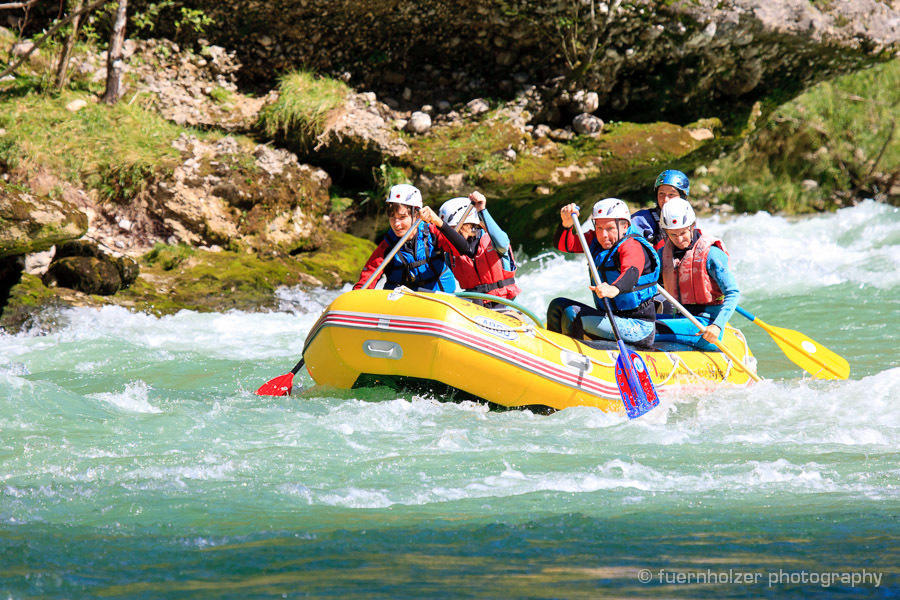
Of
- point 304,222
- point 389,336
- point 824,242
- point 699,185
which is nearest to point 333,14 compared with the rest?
point 304,222

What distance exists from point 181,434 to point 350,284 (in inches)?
235

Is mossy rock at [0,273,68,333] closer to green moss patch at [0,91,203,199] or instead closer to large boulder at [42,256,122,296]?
large boulder at [42,256,122,296]

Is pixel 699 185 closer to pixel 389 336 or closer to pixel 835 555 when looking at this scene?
pixel 389 336

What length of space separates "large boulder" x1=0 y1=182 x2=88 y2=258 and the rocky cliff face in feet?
19.1

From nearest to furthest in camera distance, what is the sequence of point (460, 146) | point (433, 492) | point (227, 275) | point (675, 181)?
point (433, 492), point (675, 181), point (227, 275), point (460, 146)

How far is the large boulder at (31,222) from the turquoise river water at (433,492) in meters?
1.53

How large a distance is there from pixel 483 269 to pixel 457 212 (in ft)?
1.38

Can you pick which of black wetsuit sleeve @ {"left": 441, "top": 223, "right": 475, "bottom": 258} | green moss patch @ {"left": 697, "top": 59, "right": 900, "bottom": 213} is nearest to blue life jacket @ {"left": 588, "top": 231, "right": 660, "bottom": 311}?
black wetsuit sleeve @ {"left": 441, "top": 223, "right": 475, "bottom": 258}

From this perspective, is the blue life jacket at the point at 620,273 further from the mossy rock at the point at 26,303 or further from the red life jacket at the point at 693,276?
the mossy rock at the point at 26,303

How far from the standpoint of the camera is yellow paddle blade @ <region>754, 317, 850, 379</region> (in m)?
6.09

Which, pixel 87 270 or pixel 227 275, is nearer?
pixel 87 270

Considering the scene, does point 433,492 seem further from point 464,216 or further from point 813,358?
point 813,358

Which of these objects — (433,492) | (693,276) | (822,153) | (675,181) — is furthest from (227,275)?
(822,153)

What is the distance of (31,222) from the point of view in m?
7.84
